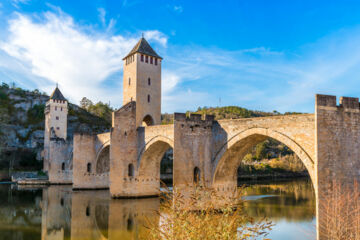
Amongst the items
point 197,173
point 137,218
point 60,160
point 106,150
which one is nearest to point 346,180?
point 197,173

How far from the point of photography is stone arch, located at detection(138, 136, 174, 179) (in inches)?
867

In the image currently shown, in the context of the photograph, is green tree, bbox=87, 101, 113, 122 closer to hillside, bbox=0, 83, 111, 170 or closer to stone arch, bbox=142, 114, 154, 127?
hillside, bbox=0, 83, 111, 170

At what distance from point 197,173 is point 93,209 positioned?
285 inches

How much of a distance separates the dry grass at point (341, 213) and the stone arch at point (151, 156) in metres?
11.8

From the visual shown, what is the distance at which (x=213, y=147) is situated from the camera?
59.8ft

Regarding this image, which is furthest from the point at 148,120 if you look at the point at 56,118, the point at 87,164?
the point at 56,118

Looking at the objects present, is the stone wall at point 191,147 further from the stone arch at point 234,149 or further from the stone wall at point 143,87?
the stone wall at point 143,87

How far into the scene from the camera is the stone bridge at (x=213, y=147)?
1214 centimetres

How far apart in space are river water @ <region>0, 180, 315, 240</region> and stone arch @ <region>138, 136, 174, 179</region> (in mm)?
2256

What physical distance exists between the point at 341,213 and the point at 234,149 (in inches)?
269

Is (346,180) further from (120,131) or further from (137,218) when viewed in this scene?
(120,131)

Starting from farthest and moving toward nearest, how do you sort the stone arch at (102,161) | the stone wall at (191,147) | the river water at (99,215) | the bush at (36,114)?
the bush at (36,114) < the stone arch at (102,161) < the stone wall at (191,147) < the river water at (99,215)

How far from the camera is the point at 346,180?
39.3ft

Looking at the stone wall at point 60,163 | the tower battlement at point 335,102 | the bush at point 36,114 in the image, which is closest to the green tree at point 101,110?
the bush at point 36,114
